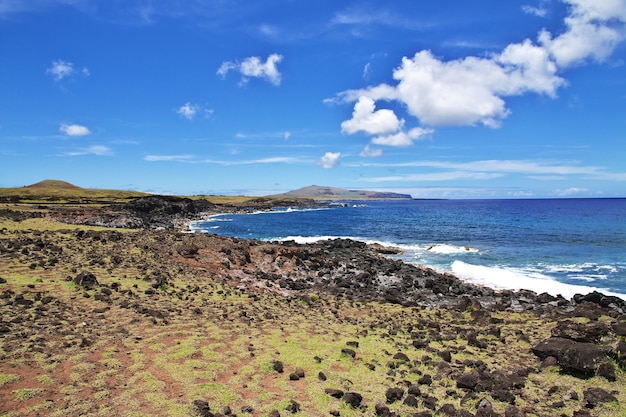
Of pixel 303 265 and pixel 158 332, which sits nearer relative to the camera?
pixel 158 332

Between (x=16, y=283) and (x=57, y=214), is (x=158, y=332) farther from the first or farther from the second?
(x=57, y=214)

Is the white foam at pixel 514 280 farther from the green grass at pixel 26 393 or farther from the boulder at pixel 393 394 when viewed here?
the green grass at pixel 26 393

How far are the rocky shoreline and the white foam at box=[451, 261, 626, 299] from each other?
3.73 m

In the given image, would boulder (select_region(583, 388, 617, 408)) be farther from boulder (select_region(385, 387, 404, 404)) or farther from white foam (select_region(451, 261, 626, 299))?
white foam (select_region(451, 261, 626, 299))

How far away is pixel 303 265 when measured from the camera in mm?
32875

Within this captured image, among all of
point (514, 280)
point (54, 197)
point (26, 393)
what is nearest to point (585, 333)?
point (26, 393)

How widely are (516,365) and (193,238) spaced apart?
29395mm

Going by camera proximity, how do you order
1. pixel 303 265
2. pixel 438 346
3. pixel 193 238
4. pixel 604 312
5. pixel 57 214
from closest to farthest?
pixel 438 346
pixel 604 312
pixel 303 265
pixel 193 238
pixel 57 214

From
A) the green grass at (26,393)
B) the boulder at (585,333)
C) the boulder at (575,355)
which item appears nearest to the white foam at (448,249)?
the boulder at (585,333)

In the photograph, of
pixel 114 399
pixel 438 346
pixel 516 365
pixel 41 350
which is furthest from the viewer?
pixel 438 346

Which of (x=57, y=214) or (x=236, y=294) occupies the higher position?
(x=57, y=214)

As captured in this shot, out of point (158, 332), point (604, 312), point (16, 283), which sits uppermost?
point (16, 283)

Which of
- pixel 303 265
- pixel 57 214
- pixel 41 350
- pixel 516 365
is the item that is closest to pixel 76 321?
pixel 41 350

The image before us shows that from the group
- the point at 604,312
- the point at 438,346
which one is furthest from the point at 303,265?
the point at 604,312
